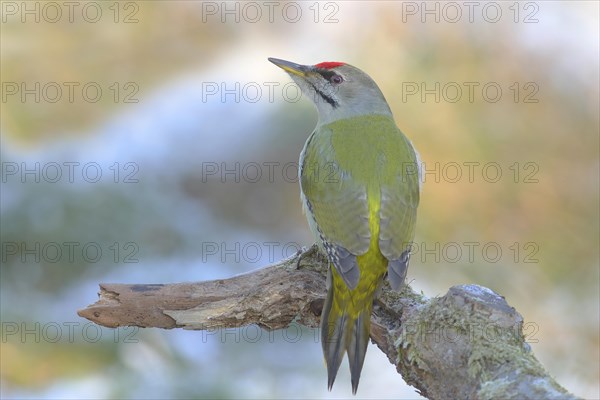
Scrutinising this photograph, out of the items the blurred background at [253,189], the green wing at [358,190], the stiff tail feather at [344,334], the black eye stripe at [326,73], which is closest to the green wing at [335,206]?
the green wing at [358,190]

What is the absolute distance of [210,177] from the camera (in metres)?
5.41

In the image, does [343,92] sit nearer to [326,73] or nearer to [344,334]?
[326,73]

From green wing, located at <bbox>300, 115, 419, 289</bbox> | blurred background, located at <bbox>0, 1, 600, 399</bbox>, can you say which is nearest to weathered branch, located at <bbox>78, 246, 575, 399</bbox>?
green wing, located at <bbox>300, 115, 419, 289</bbox>

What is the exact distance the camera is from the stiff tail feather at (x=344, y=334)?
9.91 ft

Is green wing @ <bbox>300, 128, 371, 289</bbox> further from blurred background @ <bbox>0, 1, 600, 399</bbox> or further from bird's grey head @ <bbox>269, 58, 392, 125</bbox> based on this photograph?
blurred background @ <bbox>0, 1, 600, 399</bbox>

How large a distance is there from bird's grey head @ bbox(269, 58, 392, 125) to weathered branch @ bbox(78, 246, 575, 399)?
87 cm

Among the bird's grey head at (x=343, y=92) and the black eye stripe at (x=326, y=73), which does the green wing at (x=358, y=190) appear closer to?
the bird's grey head at (x=343, y=92)

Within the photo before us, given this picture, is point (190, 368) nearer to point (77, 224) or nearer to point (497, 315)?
point (77, 224)

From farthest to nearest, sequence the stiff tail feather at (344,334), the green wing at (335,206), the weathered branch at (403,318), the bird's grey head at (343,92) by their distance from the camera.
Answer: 1. the bird's grey head at (343,92)
2. the green wing at (335,206)
3. the stiff tail feather at (344,334)
4. the weathered branch at (403,318)

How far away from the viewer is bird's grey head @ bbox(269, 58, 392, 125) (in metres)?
3.98

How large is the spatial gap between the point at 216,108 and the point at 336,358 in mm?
2896

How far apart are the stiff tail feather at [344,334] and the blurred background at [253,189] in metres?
0.99

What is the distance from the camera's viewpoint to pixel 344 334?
3057 millimetres

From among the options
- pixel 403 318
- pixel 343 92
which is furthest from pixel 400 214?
pixel 343 92
